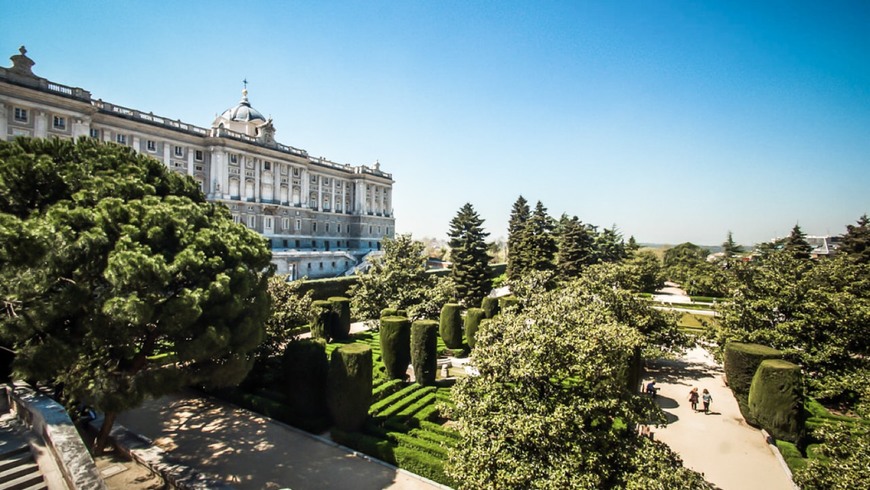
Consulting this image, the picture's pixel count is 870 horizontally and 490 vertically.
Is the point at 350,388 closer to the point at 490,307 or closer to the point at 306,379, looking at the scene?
the point at 306,379

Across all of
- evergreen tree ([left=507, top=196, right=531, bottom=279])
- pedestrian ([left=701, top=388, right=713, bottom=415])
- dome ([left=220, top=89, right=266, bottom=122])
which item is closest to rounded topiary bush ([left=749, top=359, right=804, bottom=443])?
pedestrian ([left=701, top=388, right=713, bottom=415])

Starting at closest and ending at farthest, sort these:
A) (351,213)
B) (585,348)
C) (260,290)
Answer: (585,348) → (260,290) → (351,213)

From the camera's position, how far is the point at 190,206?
11.4 m

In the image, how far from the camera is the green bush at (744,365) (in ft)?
54.9

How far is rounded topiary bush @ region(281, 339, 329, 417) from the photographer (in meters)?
14.7

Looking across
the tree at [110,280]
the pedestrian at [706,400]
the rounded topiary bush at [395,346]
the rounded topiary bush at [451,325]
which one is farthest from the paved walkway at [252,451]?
the pedestrian at [706,400]

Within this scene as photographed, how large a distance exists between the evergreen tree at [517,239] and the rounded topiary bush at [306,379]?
2986cm

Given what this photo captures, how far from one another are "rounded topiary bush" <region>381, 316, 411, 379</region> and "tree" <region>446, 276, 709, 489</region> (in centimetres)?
950

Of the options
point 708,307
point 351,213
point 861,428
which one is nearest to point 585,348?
point 861,428

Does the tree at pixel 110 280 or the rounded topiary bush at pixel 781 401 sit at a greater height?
the tree at pixel 110 280

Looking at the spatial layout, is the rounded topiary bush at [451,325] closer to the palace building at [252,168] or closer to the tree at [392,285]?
the tree at [392,285]

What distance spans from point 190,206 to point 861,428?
17.5 meters

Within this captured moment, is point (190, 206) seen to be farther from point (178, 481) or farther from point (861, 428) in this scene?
point (861, 428)

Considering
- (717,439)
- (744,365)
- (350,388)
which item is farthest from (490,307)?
(350,388)
